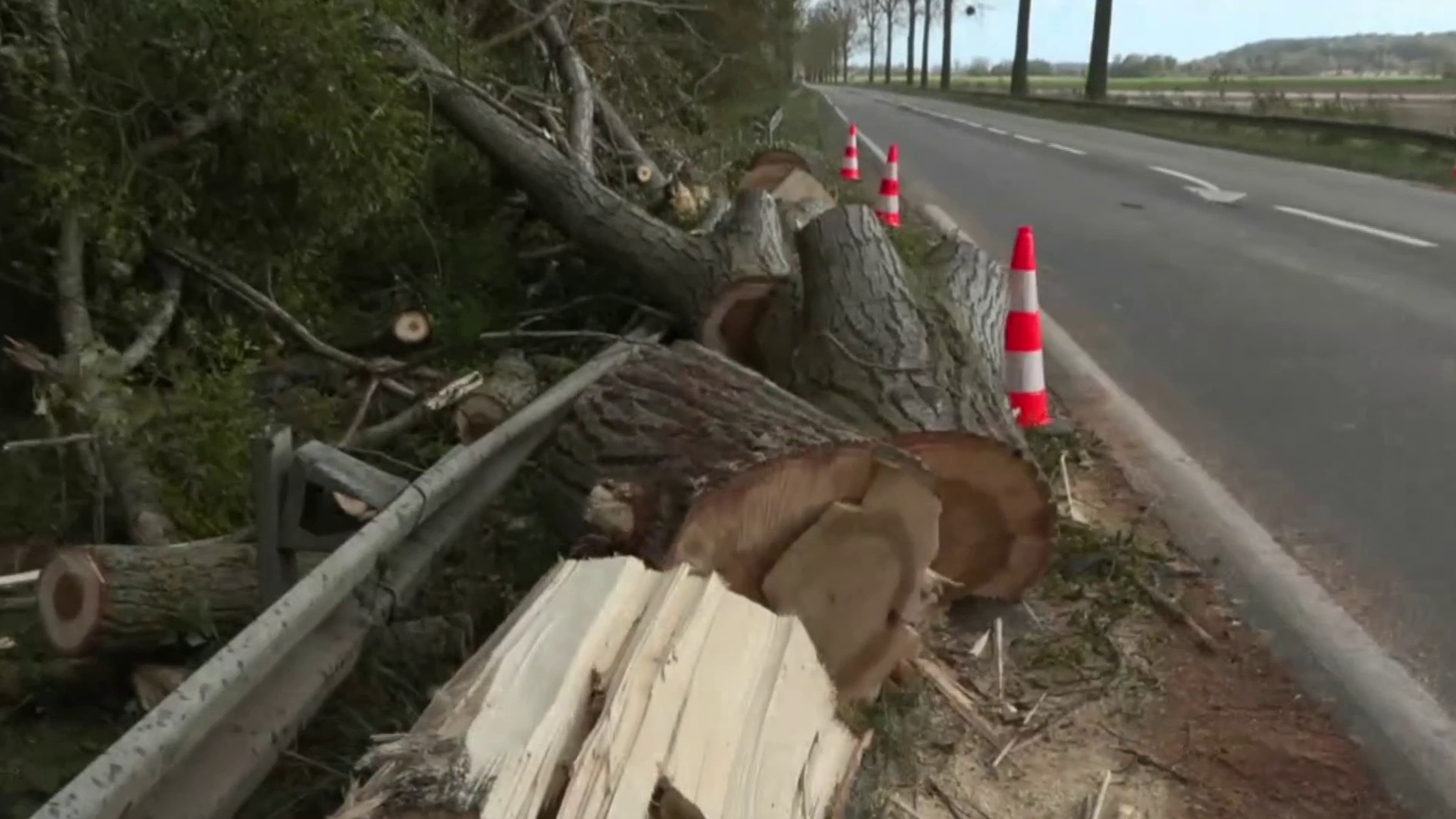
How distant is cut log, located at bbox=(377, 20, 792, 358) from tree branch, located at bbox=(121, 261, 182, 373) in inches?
68.5

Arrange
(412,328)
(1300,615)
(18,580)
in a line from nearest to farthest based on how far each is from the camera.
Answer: (18,580)
(1300,615)
(412,328)

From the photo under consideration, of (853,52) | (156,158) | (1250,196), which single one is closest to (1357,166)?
(1250,196)

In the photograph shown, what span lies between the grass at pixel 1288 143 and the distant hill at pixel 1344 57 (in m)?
36.0

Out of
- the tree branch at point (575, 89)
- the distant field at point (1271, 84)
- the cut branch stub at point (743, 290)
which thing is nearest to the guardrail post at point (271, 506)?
the cut branch stub at point (743, 290)

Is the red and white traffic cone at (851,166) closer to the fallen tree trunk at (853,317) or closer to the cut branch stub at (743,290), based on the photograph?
the fallen tree trunk at (853,317)

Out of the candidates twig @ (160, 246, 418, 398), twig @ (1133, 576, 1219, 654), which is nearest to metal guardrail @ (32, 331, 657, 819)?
twig @ (1133, 576, 1219, 654)

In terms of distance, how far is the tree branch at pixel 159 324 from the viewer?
568cm

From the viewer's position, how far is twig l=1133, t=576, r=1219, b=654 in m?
4.38

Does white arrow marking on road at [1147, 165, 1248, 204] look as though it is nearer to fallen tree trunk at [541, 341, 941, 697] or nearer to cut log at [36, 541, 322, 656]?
fallen tree trunk at [541, 341, 941, 697]

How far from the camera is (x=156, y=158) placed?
6.19 m

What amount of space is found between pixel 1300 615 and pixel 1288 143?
20874mm

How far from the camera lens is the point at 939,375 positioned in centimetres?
514

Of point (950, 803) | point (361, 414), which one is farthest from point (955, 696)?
point (361, 414)

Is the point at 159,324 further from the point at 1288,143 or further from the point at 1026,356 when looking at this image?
the point at 1288,143
